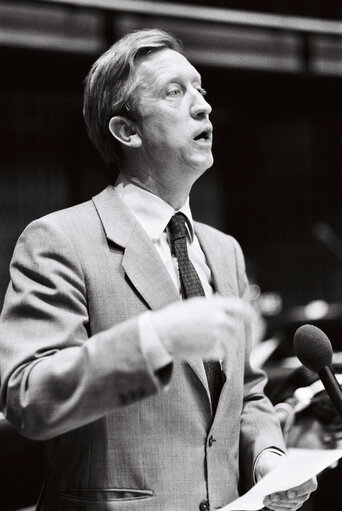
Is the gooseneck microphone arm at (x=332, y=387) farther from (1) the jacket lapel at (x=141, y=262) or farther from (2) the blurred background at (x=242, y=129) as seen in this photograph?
(2) the blurred background at (x=242, y=129)

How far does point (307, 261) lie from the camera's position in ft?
25.0

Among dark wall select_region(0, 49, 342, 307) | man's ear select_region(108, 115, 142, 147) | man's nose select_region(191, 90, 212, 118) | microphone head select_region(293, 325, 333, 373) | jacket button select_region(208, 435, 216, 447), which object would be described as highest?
man's nose select_region(191, 90, 212, 118)

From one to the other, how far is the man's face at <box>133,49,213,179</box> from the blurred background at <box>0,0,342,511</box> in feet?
3.29

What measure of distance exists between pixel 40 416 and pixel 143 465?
0.28m

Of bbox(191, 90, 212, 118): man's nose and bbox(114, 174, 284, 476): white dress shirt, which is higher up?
bbox(191, 90, 212, 118): man's nose

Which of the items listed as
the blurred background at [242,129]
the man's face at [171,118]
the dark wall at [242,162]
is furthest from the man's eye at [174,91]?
the dark wall at [242,162]

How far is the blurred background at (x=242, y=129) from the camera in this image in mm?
4492

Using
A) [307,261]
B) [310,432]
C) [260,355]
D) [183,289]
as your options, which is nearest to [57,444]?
[183,289]

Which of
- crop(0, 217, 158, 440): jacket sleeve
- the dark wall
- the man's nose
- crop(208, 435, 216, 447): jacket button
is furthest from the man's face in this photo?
the dark wall

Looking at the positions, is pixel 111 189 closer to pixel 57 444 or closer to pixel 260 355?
pixel 57 444

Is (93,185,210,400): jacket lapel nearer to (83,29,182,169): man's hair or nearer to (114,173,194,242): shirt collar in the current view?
(114,173,194,242): shirt collar

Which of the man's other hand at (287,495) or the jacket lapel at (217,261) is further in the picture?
the jacket lapel at (217,261)

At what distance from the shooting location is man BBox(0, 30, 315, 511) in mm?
1199

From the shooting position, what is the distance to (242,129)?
A: 8.03 meters
